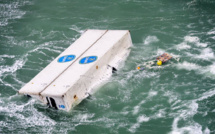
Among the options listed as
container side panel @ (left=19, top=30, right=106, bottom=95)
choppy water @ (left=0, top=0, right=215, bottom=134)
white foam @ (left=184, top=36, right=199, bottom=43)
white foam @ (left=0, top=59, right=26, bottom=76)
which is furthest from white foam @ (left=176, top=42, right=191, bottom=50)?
white foam @ (left=0, top=59, right=26, bottom=76)

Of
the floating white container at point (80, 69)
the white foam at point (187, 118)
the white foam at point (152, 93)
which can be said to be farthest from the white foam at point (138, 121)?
the floating white container at point (80, 69)

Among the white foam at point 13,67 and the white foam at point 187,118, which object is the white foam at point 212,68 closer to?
the white foam at point 187,118

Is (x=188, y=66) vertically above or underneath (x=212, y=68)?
above

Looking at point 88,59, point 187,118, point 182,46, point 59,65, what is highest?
point 88,59

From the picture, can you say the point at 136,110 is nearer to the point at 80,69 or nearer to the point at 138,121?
the point at 138,121

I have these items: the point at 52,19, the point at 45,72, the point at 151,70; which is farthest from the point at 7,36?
the point at 151,70

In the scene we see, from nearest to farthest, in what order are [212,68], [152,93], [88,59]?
[152,93] < [88,59] < [212,68]

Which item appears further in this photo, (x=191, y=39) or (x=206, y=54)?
(x=191, y=39)

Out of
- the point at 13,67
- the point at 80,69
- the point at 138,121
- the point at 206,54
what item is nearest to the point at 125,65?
the point at 80,69
